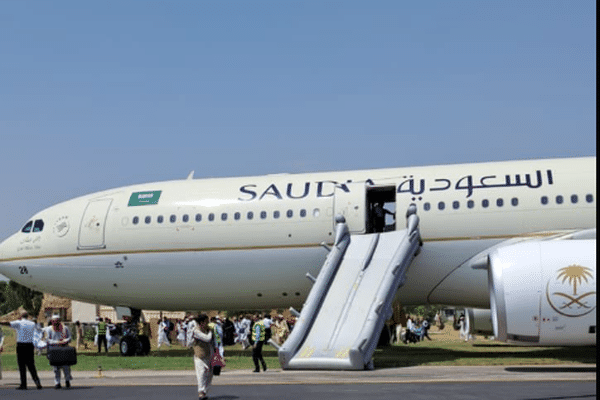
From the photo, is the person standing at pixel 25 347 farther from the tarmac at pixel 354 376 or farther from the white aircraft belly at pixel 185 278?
the white aircraft belly at pixel 185 278

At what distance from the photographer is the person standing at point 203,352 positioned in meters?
15.2

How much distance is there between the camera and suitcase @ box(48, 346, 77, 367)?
18.3 meters

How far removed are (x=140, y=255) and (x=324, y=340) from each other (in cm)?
810

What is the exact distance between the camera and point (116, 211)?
90.9 ft

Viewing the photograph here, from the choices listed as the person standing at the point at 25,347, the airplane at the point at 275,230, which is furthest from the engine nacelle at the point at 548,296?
the person standing at the point at 25,347

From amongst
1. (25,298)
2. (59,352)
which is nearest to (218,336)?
(59,352)

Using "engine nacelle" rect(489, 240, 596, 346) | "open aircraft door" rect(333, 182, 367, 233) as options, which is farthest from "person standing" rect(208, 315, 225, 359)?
"engine nacelle" rect(489, 240, 596, 346)

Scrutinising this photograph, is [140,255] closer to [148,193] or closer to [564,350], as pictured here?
[148,193]

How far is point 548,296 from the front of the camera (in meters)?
18.7

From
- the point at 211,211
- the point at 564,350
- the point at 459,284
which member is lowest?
the point at 564,350

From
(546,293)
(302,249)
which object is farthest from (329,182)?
(546,293)

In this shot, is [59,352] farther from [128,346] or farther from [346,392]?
[128,346]

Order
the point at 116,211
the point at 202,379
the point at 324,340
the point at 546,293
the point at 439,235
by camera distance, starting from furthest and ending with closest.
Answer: the point at 116,211, the point at 439,235, the point at 324,340, the point at 546,293, the point at 202,379

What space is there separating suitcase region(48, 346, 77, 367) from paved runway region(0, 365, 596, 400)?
55 centimetres
